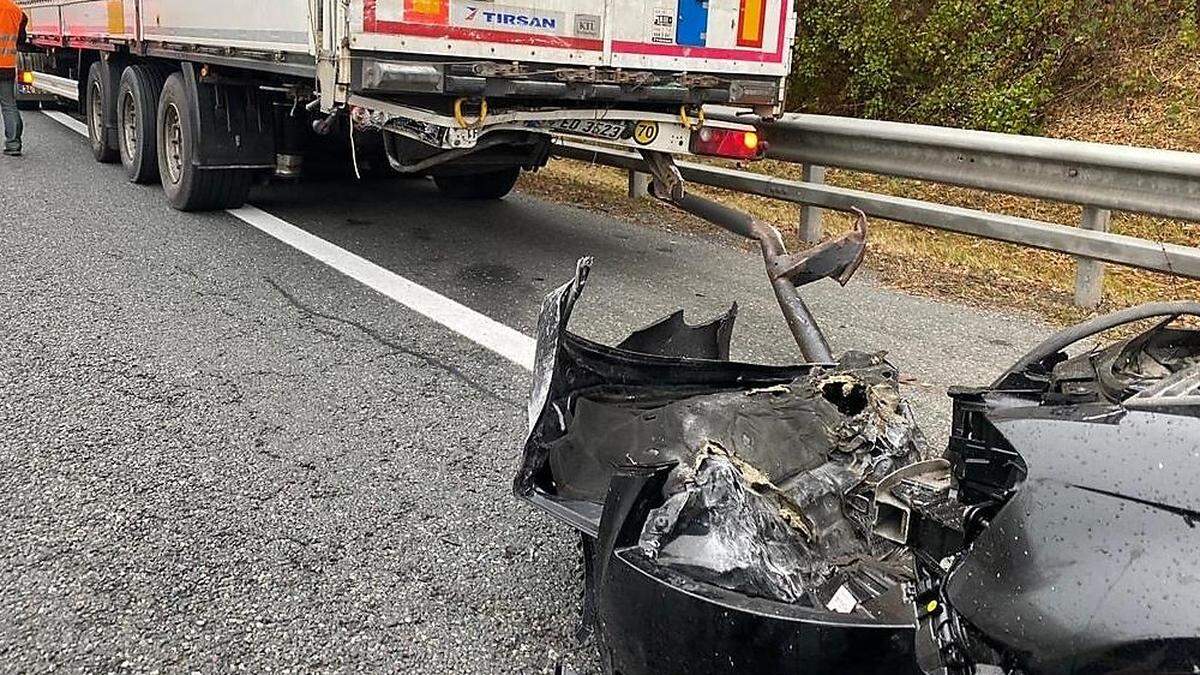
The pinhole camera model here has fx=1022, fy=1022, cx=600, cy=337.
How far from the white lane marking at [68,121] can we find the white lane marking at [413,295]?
22.0 ft

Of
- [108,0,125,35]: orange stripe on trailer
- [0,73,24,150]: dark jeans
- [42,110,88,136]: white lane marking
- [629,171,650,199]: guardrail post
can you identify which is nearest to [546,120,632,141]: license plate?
[629,171,650,199]: guardrail post

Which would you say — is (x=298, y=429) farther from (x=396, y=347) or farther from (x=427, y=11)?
(x=427, y=11)

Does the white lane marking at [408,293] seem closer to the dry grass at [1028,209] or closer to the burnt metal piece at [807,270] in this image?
the burnt metal piece at [807,270]

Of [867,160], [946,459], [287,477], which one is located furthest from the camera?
[867,160]

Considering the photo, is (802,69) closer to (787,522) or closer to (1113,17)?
(1113,17)

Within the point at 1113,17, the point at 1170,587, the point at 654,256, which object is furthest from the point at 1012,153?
the point at 1113,17

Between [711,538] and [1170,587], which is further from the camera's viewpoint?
[711,538]

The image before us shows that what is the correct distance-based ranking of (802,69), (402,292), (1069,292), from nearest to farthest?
(402,292)
(1069,292)
(802,69)

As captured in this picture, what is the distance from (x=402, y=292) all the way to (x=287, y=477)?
2.34m

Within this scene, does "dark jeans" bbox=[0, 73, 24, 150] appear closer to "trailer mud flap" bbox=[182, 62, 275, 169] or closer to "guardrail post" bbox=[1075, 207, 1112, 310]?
"trailer mud flap" bbox=[182, 62, 275, 169]

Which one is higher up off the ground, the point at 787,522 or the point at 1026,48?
the point at 1026,48

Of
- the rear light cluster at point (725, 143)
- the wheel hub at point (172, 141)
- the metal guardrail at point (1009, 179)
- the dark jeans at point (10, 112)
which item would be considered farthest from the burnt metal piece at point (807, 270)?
the dark jeans at point (10, 112)

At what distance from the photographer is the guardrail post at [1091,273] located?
534cm

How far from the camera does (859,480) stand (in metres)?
2.29
